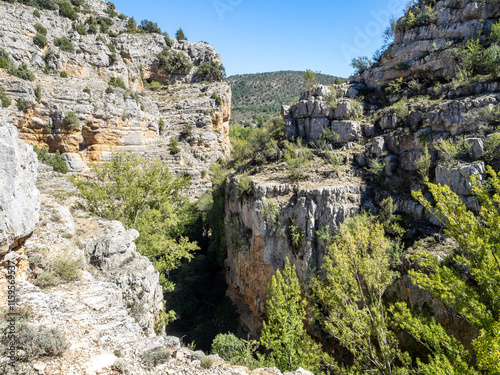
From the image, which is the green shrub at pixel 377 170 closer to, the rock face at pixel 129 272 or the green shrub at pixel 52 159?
the rock face at pixel 129 272

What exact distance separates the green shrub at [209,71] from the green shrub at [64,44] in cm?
1594

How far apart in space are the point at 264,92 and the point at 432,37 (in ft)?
212

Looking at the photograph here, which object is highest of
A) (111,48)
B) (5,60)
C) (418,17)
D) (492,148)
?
(111,48)

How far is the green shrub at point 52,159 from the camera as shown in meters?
21.7

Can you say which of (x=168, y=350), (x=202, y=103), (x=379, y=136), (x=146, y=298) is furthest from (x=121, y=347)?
(x=202, y=103)

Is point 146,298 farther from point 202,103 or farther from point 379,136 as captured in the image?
point 202,103

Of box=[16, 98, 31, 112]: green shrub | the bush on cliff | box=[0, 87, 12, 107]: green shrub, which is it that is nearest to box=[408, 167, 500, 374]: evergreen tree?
the bush on cliff

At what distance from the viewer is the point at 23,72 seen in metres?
22.8

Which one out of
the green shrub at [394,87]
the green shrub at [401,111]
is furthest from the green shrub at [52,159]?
the green shrub at [394,87]

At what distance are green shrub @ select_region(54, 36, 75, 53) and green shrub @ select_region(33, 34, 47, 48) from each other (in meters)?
1.43

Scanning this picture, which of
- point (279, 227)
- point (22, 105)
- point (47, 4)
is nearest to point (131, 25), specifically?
point (47, 4)

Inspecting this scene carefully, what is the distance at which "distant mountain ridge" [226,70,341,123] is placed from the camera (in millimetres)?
68381

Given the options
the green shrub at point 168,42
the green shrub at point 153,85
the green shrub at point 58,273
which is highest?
the green shrub at point 168,42

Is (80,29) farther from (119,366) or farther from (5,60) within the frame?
(119,366)
